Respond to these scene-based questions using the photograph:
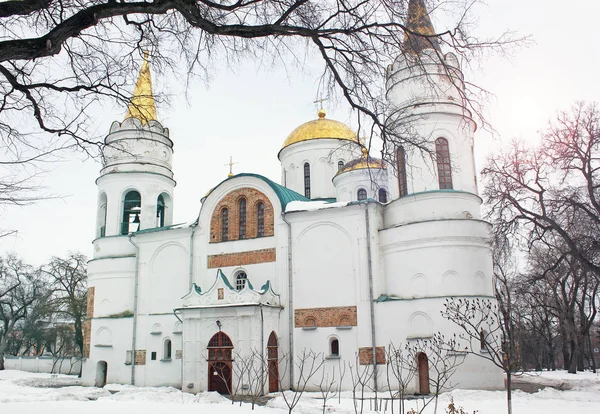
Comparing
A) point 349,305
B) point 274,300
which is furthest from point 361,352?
point 274,300

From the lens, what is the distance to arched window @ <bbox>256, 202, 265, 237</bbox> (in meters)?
22.7

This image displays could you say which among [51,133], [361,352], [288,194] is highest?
[288,194]

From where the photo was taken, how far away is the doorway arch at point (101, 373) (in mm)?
24239

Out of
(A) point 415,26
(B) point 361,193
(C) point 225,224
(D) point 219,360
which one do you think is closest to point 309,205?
(C) point 225,224

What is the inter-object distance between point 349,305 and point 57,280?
25026 mm

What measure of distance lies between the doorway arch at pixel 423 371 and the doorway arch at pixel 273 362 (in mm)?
5160

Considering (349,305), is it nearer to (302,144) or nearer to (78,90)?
(302,144)

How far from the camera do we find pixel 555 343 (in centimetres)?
4838

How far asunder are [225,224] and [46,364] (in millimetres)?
24925

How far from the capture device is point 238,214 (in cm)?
2327

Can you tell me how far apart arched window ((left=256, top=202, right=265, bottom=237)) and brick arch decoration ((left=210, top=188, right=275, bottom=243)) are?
0.30 ft

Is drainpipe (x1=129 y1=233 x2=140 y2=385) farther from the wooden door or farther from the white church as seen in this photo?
the wooden door

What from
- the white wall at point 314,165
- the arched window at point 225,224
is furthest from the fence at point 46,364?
the white wall at point 314,165

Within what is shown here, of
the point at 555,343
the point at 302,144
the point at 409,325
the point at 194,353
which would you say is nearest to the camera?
the point at 409,325
